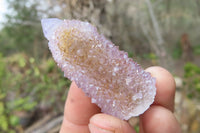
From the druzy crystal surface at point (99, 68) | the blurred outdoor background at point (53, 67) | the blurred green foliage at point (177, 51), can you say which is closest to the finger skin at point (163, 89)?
the druzy crystal surface at point (99, 68)

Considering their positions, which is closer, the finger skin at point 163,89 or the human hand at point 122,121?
the human hand at point 122,121

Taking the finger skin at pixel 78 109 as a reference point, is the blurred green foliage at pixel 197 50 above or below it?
below

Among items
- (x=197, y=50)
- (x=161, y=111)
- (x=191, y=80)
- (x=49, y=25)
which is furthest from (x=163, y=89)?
(x=197, y=50)

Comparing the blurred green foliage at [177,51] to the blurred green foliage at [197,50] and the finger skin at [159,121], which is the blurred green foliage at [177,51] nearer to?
the blurred green foliage at [197,50]

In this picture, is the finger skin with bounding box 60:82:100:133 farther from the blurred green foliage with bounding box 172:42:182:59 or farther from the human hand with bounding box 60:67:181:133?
the blurred green foliage with bounding box 172:42:182:59

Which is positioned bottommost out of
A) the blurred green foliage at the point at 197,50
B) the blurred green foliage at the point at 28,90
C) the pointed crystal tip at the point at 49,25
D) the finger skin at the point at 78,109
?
the blurred green foliage at the point at 28,90

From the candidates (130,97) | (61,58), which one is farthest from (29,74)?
(130,97)

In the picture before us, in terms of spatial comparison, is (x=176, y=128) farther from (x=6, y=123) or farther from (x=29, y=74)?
(x=29, y=74)

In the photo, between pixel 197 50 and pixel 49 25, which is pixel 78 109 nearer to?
pixel 49 25
